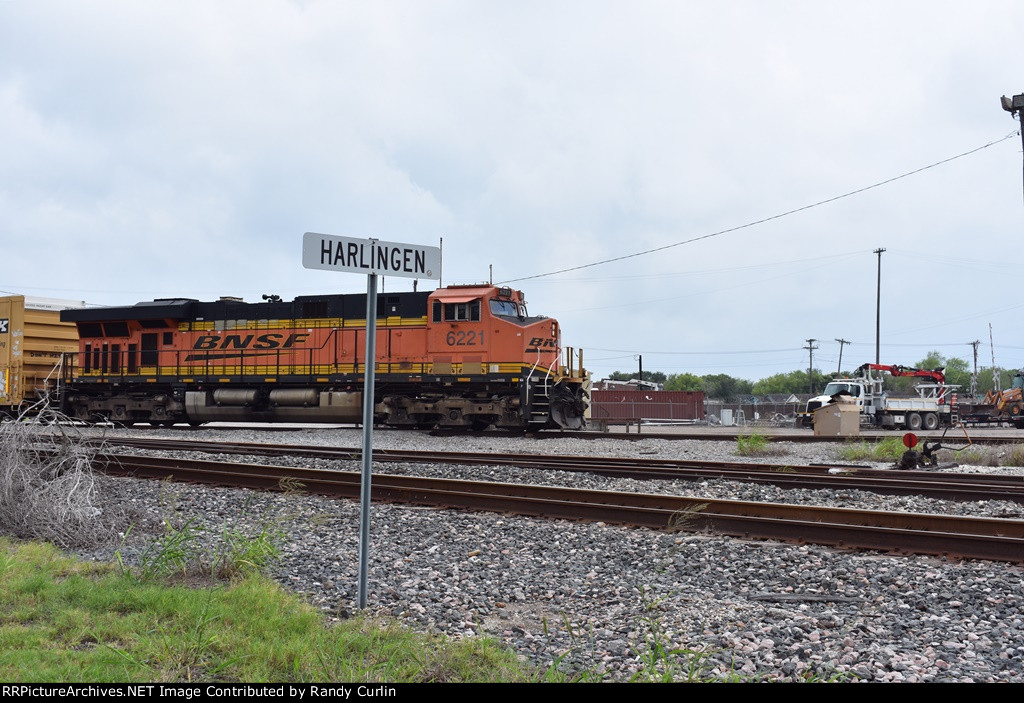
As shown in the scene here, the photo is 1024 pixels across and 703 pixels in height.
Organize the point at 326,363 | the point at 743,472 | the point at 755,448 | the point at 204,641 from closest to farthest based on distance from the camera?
the point at 204,641
the point at 743,472
the point at 755,448
the point at 326,363

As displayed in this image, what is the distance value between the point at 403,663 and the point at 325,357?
17.4m

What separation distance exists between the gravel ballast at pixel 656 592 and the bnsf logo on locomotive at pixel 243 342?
13.1 m

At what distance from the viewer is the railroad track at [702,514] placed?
5914 mm

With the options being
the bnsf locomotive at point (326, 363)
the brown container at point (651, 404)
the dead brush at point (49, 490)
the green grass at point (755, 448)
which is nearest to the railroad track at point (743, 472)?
the dead brush at point (49, 490)

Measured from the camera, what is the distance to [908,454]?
475 inches

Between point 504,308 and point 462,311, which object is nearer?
point 462,311

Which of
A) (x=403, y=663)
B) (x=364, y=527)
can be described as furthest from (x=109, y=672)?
(x=364, y=527)

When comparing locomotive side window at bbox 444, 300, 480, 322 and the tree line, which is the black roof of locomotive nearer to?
locomotive side window at bbox 444, 300, 480, 322

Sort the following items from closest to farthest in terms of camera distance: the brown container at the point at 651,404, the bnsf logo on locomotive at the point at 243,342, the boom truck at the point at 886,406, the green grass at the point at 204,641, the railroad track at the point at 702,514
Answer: the green grass at the point at 204,641, the railroad track at the point at 702,514, the bnsf logo on locomotive at the point at 243,342, the boom truck at the point at 886,406, the brown container at the point at 651,404

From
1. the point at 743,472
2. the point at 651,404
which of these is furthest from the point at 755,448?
the point at 651,404

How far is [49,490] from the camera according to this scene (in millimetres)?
6785

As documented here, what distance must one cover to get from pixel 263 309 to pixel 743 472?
1472 cm

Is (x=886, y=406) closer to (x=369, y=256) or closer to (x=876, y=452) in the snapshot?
(x=876, y=452)

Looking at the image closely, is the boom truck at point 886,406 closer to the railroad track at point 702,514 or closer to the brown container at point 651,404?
the brown container at point 651,404
